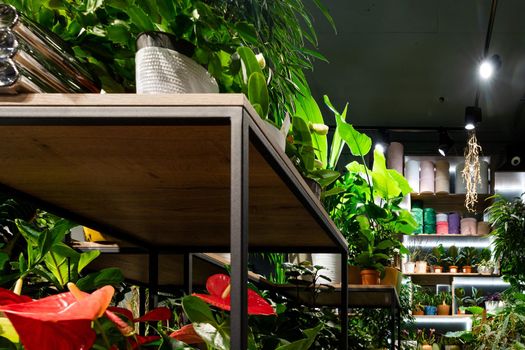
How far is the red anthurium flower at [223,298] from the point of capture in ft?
2.68

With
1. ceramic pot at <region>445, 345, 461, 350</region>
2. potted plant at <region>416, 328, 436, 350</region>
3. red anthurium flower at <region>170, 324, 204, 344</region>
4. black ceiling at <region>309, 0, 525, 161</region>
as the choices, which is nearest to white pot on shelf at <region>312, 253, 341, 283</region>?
red anthurium flower at <region>170, 324, 204, 344</region>

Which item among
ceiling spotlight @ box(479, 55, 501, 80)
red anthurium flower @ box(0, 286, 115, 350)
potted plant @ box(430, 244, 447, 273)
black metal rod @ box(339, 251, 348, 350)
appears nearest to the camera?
red anthurium flower @ box(0, 286, 115, 350)

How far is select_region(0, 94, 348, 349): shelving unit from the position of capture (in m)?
0.70

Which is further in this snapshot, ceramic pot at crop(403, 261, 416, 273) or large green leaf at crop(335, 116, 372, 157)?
ceramic pot at crop(403, 261, 416, 273)

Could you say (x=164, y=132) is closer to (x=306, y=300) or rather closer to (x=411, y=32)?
(x=306, y=300)

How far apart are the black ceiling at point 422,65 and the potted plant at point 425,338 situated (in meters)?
2.64

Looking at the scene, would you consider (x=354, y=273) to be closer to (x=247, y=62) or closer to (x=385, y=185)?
(x=385, y=185)

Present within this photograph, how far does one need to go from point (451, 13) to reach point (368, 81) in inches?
62.5

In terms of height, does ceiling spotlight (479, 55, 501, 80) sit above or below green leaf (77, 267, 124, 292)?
above

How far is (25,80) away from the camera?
75 centimetres

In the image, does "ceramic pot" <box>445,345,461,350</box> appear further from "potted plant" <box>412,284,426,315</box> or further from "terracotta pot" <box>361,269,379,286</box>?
"terracotta pot" <box>361,269,379,286</box>

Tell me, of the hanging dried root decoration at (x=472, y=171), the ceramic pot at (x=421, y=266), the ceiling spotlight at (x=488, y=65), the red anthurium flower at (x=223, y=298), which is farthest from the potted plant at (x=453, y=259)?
the red anthurium flower at (x=223, y=298)

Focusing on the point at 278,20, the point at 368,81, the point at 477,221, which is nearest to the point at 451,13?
the point at 368,81

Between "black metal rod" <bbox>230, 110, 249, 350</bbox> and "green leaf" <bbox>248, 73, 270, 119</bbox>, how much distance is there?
29 centimetres
